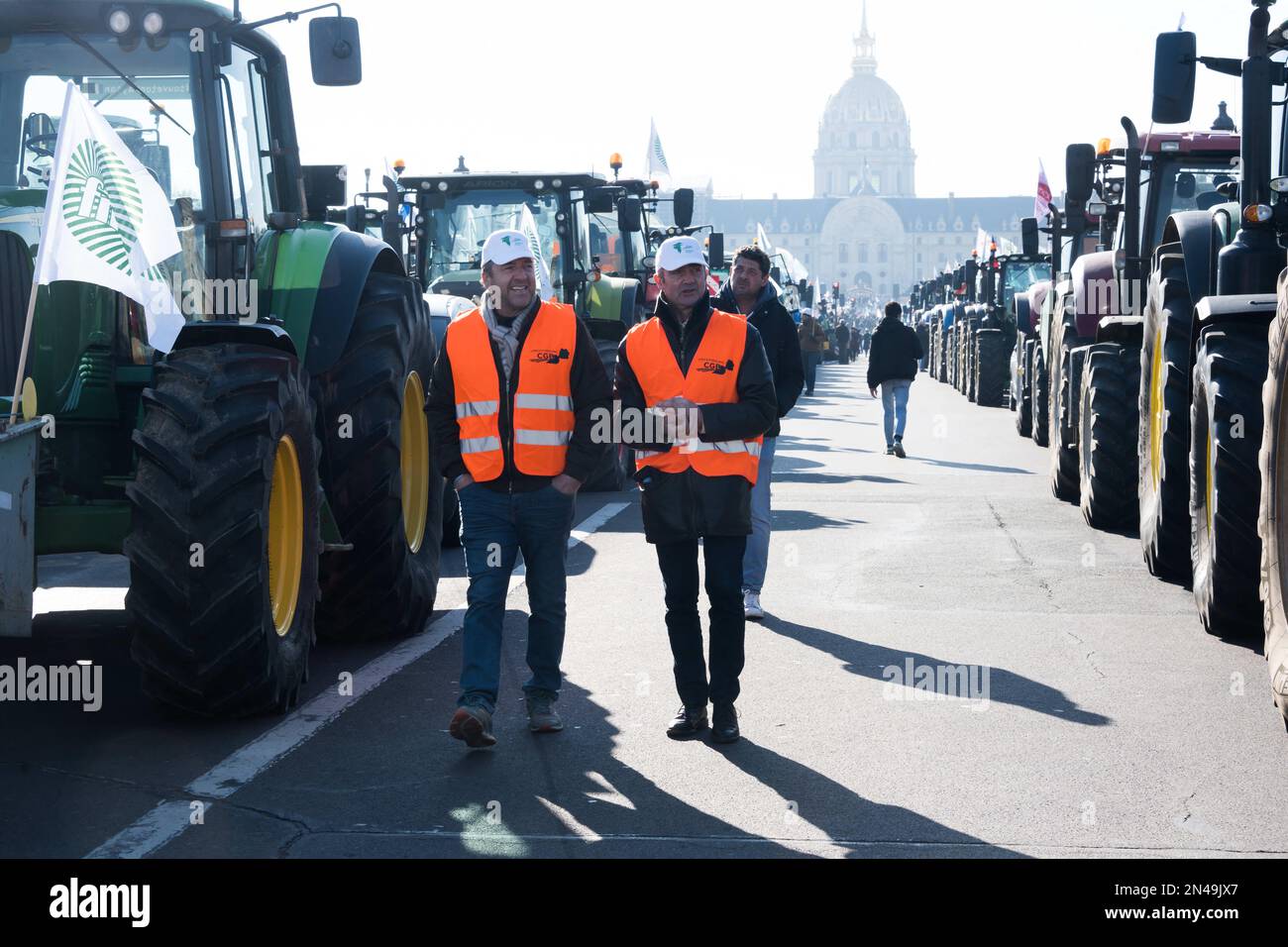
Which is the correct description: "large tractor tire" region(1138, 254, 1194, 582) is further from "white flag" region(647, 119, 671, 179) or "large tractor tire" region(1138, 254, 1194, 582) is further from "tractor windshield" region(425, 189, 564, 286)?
"white flag" region(647, 119, 671, 179)

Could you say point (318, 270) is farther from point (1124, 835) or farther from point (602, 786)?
point (1124, 835)

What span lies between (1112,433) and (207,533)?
7491mm

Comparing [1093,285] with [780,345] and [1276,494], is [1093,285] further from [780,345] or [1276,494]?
[1276,494]

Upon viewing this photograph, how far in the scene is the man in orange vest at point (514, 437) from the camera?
674 centimetres

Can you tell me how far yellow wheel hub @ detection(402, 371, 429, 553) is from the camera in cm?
921

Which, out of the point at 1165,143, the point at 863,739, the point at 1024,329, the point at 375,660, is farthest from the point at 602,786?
the point at 1024,329

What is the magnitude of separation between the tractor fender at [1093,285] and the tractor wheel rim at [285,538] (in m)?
8.82

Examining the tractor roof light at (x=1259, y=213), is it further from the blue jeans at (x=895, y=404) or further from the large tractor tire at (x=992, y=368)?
the large tractor tire at (x=992, y=368)

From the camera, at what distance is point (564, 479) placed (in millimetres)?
6750

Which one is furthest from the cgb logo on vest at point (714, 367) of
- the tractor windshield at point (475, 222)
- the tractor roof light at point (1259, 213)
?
the tractor windshield at point (475, 222)

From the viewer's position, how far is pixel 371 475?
26.9ft

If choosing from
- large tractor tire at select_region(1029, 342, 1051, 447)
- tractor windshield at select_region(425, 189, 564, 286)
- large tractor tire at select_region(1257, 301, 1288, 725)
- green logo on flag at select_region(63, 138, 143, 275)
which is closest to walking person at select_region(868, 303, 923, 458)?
large tractor tire at select_region(1029, 342, 1051, 447)

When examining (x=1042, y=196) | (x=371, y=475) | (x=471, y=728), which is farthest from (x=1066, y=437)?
(x=1042, y=196)

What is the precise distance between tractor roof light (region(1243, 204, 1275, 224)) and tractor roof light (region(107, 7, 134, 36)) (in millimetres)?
4944
